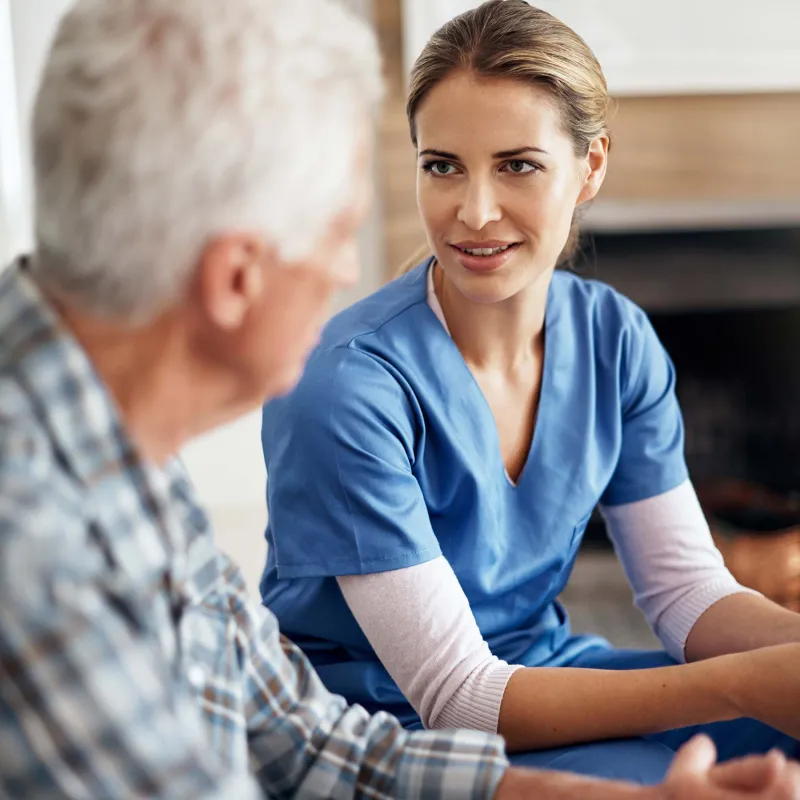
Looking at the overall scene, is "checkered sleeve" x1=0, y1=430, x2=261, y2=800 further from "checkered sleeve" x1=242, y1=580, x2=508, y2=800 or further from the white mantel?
the white mantel

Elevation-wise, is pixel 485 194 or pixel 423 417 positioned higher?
pixel 485 194

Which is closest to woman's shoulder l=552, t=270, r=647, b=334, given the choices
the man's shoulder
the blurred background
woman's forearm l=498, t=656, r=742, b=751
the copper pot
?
woman's forearm l=498, t=656, r=742, b=751

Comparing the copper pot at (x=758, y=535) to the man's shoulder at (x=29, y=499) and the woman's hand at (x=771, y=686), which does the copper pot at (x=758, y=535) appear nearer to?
the woman's hand at (x=771, y=686)

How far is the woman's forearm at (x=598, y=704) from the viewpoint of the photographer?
3.53ft

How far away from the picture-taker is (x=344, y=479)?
111cm

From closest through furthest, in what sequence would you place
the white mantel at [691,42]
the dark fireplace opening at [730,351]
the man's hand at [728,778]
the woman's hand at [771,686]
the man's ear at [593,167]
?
the man's hand at [728,778], the woman's hand at [771,686], the man's ear at [593,167], the white mantel at [691,42], the dark fireplace opening at [730,351]

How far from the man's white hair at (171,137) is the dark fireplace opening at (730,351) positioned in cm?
221

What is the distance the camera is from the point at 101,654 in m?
0.62

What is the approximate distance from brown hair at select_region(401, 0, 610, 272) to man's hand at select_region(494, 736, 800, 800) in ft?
2.33

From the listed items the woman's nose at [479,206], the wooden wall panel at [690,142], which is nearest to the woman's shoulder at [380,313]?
the woman's nose at [479,206]

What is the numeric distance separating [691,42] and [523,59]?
65.0 inches

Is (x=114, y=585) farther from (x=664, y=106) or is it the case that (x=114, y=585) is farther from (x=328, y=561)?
(x=664, y=106)

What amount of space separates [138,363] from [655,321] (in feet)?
8.06

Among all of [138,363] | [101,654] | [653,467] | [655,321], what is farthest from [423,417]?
[655,321]
